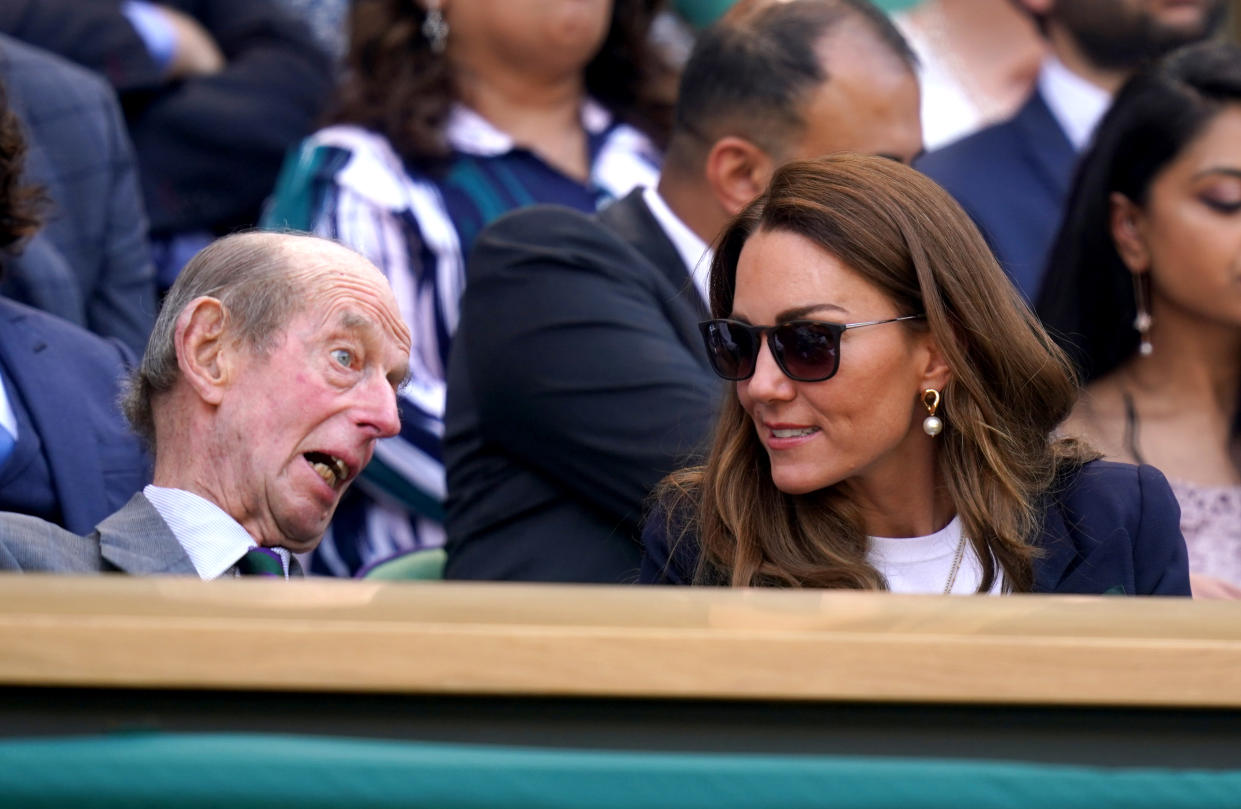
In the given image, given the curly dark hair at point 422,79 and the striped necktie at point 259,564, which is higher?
the striped necktie at point 259,564

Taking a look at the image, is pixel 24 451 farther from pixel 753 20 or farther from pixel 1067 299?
pixel 1067 299

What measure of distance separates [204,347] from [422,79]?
1868 mm

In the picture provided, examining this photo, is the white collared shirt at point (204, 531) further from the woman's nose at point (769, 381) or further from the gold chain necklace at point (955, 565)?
the gold chain necklace at point (955, 565)

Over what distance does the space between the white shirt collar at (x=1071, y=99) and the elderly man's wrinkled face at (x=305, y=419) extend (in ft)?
8.62

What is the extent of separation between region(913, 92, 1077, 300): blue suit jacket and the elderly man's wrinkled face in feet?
6.85

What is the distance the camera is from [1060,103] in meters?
4.14

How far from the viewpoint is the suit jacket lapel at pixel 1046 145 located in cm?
401

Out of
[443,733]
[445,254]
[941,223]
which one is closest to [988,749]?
[443,733]

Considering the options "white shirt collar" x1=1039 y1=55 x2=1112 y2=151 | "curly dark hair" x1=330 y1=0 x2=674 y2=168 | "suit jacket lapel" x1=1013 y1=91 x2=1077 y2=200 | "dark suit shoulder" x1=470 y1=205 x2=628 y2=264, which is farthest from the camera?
"white shirt collar" x1=1039 y1=55 x2=1112 y2=151

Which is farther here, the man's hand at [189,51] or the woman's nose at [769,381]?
the man's hand at [189,51]

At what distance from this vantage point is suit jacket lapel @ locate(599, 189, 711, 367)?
9.07ft

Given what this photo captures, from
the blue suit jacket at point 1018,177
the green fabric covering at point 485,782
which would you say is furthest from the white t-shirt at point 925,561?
the blue suit jacket at point 1018,177

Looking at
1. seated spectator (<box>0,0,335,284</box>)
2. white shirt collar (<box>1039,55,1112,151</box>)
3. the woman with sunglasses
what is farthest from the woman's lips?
white shirt collar (<box>1039,55,1112,151</box>)

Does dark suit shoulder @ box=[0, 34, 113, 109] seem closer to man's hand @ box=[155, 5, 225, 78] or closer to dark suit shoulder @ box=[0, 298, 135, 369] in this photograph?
man's hand @ box=[155, 5, 225, 78]
